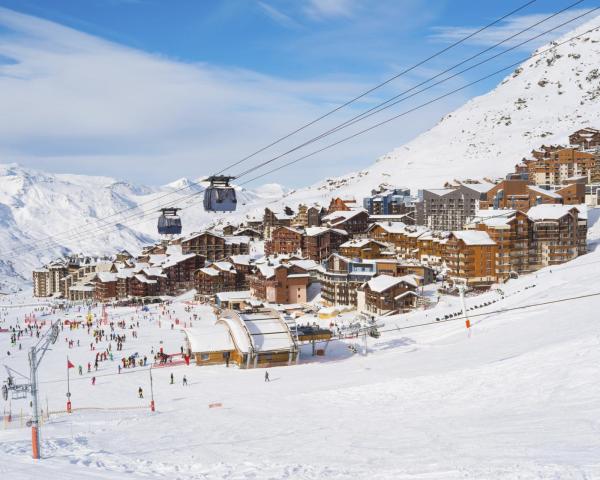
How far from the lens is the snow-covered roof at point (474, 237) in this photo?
63.0 m

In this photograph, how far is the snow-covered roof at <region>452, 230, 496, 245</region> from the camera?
207 ft

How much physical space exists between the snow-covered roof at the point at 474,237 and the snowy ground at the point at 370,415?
22.3m

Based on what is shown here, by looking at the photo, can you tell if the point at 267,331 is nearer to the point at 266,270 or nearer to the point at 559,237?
the point at 266,270

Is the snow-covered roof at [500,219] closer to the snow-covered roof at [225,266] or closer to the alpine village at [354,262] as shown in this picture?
the alpine village at [354,262]

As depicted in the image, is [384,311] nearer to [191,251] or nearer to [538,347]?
[538,347]

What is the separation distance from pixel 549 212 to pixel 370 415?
55.3 metres

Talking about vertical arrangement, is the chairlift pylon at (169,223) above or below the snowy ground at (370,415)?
above

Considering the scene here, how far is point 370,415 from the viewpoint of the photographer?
2105 cm

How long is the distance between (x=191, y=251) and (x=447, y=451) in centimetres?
9347

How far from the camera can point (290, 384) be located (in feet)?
99.0

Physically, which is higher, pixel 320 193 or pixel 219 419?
pixel 320 193

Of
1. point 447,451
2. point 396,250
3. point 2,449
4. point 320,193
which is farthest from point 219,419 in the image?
point 320,193

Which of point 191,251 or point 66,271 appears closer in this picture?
point 191,251

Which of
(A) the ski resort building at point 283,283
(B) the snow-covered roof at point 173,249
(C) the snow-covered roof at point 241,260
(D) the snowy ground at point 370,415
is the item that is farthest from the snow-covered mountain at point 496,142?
(D) the snowy ground at point 370,415
